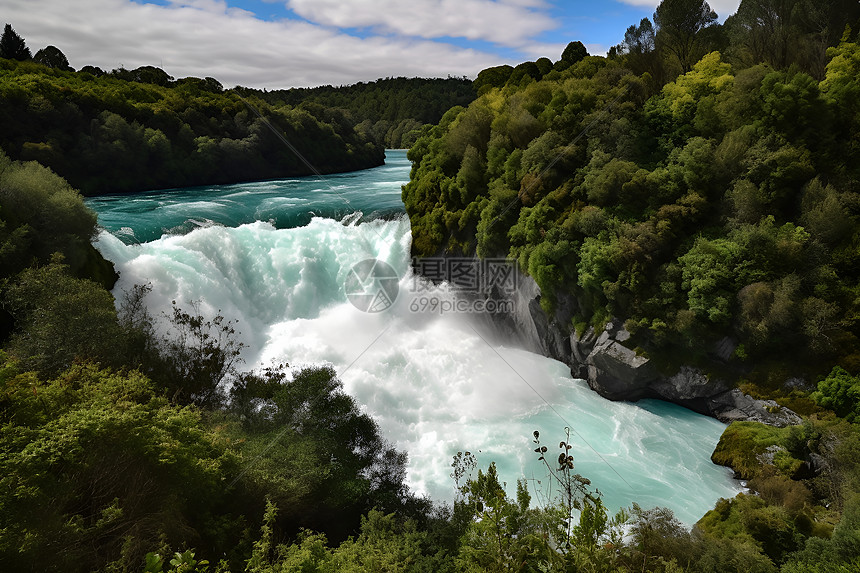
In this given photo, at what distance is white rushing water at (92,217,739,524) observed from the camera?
13852mm

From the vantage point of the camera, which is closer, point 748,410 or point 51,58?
point 748,410

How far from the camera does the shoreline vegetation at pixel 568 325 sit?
676 centimetres

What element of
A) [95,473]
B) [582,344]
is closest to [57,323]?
[95,473]

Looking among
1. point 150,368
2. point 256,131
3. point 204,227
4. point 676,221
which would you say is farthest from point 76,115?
point 676,221

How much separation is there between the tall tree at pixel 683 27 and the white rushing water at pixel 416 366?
17.9 m

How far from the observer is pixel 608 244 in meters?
17.2

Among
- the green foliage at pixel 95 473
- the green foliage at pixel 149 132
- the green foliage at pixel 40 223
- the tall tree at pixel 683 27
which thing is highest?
the tall tree at pixel 683 27

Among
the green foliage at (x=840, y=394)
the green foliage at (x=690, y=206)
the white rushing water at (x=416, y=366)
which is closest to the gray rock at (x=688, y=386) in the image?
the green foliage at (x=690, y=206)
